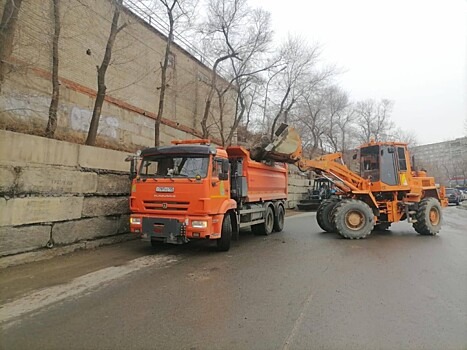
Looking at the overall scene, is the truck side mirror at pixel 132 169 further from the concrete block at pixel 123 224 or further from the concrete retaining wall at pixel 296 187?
the concrete retaining wall at pixel 296 187

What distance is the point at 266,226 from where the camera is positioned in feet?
38.3

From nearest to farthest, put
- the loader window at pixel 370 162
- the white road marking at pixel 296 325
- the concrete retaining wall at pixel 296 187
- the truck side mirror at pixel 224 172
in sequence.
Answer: the white road marking at pixel 296 325 < the truck side mirror at pixel 224 172 < the loader window at pixel 370 162 < the concrete retaining wall at pixel 296 187

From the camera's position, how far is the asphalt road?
11.9 feet

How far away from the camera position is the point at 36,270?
253 inches

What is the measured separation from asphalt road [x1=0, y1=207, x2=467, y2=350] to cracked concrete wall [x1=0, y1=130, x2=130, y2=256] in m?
0.65

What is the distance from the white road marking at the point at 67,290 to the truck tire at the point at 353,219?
578cm

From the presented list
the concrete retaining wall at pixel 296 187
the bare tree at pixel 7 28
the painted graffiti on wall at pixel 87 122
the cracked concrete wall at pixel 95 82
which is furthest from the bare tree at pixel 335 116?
the bare tree at pixel 7 28

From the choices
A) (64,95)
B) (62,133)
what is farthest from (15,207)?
(64,95)

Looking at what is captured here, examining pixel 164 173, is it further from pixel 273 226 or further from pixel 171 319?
pixel 273 226

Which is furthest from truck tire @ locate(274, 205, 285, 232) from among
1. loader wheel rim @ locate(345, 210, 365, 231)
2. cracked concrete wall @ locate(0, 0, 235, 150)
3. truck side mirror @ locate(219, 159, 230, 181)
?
cracked concrete wall @ locate(0, 0, 235, 150)

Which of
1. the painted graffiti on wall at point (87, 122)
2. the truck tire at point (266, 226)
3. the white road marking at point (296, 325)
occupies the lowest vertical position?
the white road marking at point (296, 325)

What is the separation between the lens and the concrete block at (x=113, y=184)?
352 inches

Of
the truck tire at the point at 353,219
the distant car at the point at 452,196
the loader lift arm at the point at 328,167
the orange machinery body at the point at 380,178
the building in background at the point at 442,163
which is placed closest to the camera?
the truck tire at the point at 353,219

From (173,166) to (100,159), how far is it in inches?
85.5
